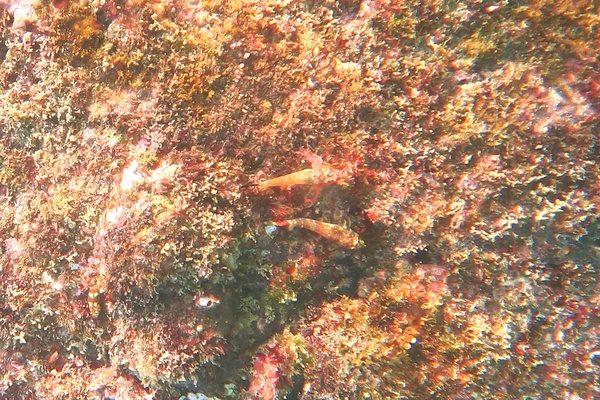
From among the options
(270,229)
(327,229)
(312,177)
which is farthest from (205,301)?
(312,177)

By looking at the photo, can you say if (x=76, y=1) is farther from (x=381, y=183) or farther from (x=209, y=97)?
(x=381, y=183)

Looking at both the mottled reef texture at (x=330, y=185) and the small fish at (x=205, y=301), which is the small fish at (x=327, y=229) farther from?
the small fish at (x=205, y=301)

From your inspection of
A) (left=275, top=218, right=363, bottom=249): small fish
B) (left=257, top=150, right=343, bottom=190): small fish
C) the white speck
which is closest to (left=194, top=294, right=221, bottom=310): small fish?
the white speck

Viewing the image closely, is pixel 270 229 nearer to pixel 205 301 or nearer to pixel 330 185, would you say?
pixel 330 185

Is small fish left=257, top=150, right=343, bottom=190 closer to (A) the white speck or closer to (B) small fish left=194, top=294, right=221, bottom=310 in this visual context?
(A) the white speck

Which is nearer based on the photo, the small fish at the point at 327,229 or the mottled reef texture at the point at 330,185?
the mottled reef texture at the point at 330,185

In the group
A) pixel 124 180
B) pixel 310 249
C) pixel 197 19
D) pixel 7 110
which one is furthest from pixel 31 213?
pixel 310 249

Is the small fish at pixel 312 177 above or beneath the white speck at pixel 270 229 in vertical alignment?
above

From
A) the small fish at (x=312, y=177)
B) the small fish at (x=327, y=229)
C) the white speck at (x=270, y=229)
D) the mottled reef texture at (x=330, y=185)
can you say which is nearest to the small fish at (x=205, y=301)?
the mottled reef texture at (x=330, y=185)
